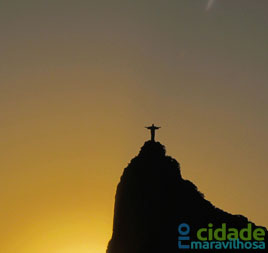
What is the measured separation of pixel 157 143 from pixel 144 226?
30.6 ft

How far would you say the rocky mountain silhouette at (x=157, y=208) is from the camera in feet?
254

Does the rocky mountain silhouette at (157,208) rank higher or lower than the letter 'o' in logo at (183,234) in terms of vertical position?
higher

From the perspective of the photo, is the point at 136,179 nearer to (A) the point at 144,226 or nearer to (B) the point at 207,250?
(A) the point at 144,226

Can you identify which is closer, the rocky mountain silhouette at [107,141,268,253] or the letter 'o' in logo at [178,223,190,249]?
the letter 'o' in logo at [178,223,190,249]

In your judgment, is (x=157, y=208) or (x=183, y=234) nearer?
(x=183, y=234)

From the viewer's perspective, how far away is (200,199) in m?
78.6

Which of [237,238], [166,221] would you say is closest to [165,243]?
[166,221]

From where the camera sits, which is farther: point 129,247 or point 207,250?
point 129,247

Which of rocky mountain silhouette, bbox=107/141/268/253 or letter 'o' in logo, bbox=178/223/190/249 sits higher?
rocky mountain silhouette, bbox=107/141/268/253

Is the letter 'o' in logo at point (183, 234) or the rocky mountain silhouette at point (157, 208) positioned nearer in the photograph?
the letter 'o' in logo at point (183, 234)

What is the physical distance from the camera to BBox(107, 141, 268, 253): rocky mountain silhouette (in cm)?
7737

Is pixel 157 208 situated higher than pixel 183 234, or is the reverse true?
pixel 157 208

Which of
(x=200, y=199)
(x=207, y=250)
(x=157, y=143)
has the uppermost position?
(x=157, y=143)

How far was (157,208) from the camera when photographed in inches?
3194
